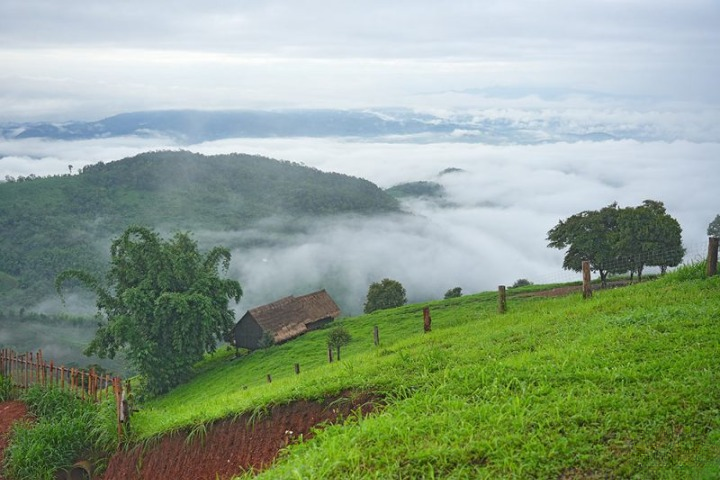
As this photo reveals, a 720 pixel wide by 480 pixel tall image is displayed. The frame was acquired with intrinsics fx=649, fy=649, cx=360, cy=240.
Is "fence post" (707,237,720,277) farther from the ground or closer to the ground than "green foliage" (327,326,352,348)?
farther from the ground

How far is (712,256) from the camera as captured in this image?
1692 cm

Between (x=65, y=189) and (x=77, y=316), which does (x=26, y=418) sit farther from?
(x=65, y=189)

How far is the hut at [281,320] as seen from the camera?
2013 inches

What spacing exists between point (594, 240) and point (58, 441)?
4093 cm

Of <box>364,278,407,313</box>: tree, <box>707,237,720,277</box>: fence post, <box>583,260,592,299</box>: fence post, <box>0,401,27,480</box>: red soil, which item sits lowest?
<box>364,278,407,313</box>: tree

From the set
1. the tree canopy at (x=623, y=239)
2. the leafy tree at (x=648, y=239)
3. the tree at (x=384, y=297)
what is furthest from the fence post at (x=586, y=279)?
the tree at (x=384, y=297)

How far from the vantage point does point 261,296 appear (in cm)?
13038

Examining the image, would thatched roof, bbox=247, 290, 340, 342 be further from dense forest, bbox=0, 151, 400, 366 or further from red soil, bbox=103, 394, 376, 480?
dense forest, bbox=0, 151, 400, 366

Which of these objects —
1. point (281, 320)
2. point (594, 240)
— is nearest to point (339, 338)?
point (281, 320)

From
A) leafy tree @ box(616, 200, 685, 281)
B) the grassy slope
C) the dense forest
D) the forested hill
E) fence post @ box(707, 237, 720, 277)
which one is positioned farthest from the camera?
the forested hill

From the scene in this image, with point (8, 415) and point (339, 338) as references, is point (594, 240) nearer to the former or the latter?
point (339, 338)

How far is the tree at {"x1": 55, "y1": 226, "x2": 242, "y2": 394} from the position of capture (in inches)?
1582

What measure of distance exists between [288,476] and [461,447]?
2.53 meters

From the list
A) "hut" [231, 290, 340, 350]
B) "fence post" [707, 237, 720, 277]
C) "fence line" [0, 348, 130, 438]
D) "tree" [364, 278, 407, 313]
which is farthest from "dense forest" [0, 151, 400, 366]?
"fence post" [707, 237, 720, 277]
